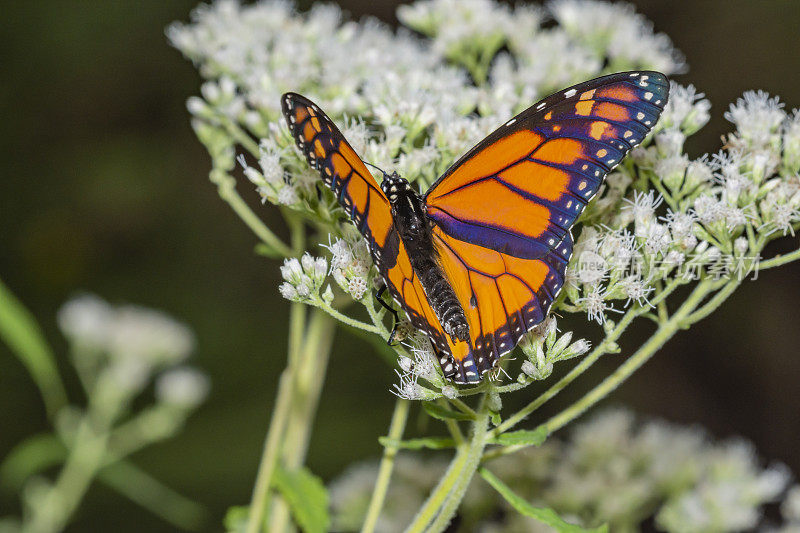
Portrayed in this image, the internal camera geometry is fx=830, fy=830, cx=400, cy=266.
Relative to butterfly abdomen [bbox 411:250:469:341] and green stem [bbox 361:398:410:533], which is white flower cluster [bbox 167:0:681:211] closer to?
butterfly abdomen [bbox 411:250:469:341]

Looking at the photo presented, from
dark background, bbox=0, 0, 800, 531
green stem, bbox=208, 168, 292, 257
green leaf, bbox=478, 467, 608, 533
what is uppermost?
dark background, bbox=0, 0, 800, 531

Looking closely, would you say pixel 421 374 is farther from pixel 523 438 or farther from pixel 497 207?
pixel 497 207

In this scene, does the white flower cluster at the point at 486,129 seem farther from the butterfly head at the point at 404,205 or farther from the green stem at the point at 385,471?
the green stem at the point at 385,471

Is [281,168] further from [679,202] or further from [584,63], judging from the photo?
[584,63]

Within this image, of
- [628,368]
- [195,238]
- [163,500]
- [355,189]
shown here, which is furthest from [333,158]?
[195,238]

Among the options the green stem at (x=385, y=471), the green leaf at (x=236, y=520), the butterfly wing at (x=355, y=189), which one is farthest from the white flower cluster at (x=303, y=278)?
the green leaf at (x=236, y=520)

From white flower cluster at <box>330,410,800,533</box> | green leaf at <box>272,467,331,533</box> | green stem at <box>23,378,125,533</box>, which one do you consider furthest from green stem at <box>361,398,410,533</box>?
green stem at <box>23,378,125,533</box>
